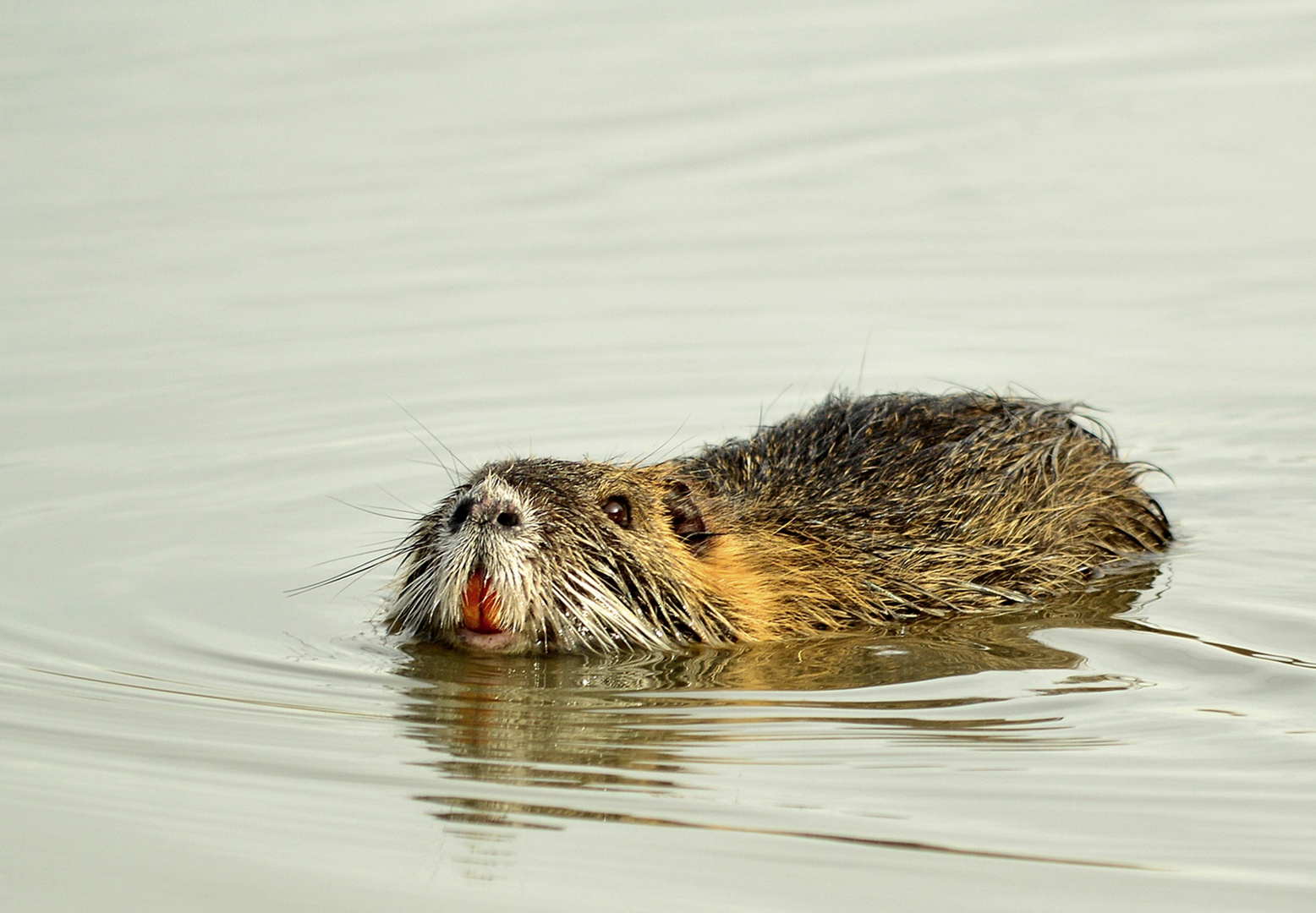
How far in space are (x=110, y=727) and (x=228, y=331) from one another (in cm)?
475

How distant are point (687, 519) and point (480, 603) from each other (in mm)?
820

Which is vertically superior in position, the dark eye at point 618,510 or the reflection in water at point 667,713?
the dark eye at point 618,510

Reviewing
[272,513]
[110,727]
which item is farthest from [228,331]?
[110,727]

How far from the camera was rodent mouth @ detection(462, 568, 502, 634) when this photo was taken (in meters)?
5.86

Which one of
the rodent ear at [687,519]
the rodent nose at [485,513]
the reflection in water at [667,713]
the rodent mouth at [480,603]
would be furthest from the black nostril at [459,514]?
the rodent ear at [687,519]

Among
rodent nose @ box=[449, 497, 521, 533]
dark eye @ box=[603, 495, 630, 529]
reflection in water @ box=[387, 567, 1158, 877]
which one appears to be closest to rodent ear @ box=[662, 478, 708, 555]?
dark eye @ box=[603, 495, 630, 529]

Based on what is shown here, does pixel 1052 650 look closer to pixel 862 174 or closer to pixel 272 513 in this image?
pixel 272 513

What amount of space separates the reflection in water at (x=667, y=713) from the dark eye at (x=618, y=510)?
1.42ft

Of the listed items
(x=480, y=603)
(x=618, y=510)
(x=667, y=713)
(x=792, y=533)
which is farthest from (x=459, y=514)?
(x=792, y=533)

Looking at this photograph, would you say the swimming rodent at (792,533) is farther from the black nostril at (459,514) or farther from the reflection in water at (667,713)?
the reflection in water at (667,713)

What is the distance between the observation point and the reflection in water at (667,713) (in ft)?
15.3

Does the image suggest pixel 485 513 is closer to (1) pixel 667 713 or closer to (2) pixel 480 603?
(2) pixel 480 603

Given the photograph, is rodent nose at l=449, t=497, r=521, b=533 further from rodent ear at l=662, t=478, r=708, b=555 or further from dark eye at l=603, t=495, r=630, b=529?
rodent ear at l=662, t=478, r=708, b=555

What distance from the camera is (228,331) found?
978cm
